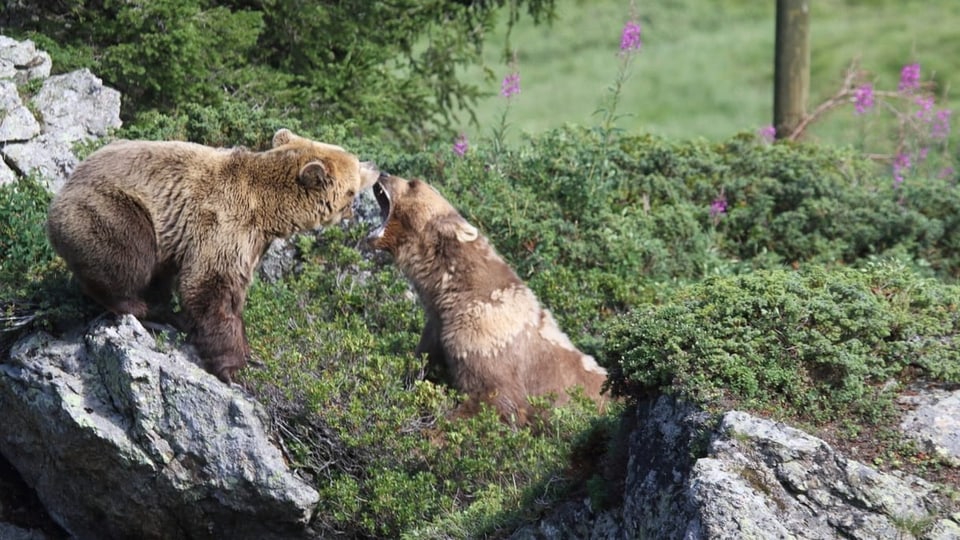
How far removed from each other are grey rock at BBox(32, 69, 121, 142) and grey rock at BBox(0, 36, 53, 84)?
14 cm

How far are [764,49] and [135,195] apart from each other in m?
28.2

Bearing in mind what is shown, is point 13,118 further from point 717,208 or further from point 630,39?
point 717,208

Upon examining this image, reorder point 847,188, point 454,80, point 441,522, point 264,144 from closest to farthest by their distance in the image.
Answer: point 441,522, point 264,144, point 847,188, point 454,80

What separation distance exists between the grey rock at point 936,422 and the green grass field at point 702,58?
2005 centimetres

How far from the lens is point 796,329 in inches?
219

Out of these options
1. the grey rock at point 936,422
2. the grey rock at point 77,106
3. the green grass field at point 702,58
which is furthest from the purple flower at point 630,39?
the green grass field at point 702,58

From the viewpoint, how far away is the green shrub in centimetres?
529

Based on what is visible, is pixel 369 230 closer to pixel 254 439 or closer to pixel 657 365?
pixel 254 439

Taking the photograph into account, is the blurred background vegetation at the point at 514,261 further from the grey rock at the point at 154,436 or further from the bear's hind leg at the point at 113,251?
the bear's hind leg at the point at 113,251

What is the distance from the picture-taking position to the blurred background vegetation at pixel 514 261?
18.3 feet

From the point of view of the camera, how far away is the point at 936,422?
5152 millimetres

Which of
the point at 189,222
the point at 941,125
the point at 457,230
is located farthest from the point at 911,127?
the point at 189,222

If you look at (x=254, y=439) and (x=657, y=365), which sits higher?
(x=657, y=365)

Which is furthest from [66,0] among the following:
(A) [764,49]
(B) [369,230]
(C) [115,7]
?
(A) [764,49]
